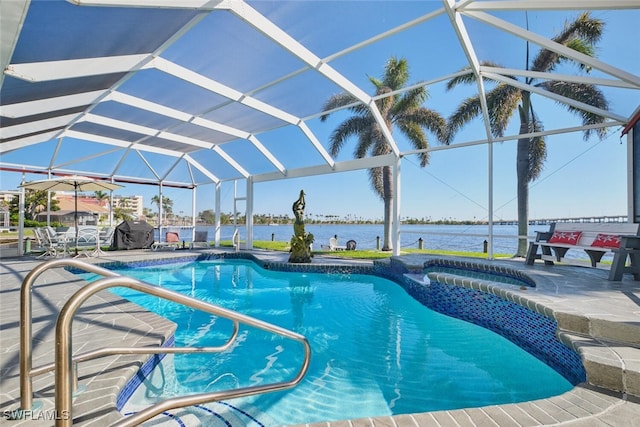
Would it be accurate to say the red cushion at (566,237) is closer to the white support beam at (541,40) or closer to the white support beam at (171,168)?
the white support beam at (541,40)

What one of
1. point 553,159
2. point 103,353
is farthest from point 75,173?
point 553,159

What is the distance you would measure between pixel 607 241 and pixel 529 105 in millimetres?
9085

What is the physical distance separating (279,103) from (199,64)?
2.89 m

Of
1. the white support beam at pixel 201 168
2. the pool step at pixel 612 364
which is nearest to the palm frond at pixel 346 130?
the white support beam at pixel 201 168

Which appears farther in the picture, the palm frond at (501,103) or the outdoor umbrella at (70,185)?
the palm frond at (501,103)

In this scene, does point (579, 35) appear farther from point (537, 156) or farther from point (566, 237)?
point (566, 237)

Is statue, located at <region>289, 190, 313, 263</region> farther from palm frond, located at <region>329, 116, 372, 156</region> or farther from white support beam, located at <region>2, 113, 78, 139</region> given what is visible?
palm frond, located at <region>329, 116, 372, 156</region>

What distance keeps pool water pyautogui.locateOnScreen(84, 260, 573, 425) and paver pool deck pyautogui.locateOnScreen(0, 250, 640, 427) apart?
22.2 inches

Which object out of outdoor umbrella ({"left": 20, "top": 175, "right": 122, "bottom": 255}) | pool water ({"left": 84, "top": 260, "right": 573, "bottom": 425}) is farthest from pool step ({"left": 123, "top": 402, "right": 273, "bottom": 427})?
outdoor umbrella ({"left": 20, "top": 175, "right": 122, "bottom": 255})

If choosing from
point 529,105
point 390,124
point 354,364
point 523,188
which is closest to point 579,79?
point 523,188

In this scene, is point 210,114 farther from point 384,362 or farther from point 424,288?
point 384,362

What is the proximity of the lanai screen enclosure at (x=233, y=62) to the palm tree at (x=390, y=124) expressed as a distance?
15.7 feet

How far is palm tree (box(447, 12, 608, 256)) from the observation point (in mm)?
10352

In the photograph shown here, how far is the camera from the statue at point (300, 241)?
11422 millimetres
